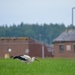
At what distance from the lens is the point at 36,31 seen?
163 metres

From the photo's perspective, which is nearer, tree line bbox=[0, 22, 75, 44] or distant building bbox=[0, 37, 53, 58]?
distant building bbox=[0, 37, 53, 58]

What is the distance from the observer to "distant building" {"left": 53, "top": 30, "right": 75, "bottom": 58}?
64062 millimetres

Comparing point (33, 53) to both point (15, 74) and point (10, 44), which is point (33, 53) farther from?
point (15, 74)

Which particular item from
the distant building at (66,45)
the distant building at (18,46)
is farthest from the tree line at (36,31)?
the distant building at (66,45)

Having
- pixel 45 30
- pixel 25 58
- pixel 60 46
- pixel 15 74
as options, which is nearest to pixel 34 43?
pixel 60 46

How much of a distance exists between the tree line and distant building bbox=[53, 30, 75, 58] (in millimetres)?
77343

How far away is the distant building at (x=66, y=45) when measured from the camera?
64.1 metres

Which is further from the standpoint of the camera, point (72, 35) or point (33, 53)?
point (33, 53)

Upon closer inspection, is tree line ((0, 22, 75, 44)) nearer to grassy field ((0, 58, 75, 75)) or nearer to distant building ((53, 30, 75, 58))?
distant building ((53, 30, 75, 58))

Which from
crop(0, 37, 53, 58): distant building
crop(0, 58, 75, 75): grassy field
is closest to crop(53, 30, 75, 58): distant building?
crop(0, 37, 53, 58): distant building

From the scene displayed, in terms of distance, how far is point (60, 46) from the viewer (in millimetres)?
65438

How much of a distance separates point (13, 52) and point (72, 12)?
15.2m

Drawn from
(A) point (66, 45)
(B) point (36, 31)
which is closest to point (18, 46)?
(A) point (66, 45)

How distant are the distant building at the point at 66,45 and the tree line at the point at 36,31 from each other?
254 feet
